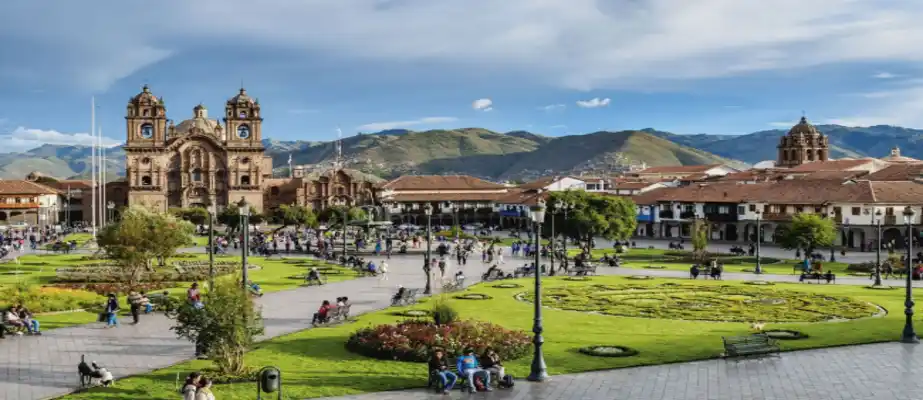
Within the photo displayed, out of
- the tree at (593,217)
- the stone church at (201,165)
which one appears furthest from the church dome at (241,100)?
the tree at (593,217)

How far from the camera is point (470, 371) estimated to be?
20.2 meters

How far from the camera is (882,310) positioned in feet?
110

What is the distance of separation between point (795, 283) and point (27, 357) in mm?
36337

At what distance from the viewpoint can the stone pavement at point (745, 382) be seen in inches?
769

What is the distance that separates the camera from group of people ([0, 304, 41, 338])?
27.6 meters

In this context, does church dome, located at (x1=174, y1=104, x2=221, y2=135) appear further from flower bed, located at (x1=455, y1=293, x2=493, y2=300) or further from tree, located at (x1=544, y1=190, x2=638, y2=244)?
flower bed, located at (x1=455, y1=293, x2=493, y2=300)

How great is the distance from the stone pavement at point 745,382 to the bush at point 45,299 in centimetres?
1890

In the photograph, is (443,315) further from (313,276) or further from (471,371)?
(313,276)

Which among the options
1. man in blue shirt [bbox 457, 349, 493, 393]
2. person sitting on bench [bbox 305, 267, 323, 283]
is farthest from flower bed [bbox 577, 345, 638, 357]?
person sitting on bench [bbox 305, 267, 323, 283]

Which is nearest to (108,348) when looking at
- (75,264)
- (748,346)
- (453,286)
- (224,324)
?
(224,324)

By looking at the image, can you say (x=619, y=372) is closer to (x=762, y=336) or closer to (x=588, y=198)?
(x=762, y=336)

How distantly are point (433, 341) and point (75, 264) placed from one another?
3942 cm

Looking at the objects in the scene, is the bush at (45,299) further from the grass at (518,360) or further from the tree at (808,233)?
the tree at (808,233)

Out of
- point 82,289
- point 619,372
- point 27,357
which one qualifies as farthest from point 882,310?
point 82,289
